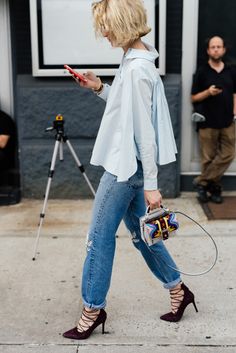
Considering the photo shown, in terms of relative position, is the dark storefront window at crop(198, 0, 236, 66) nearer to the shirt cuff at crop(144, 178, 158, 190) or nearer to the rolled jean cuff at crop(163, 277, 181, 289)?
the rolled jean cuff at crop(163, 277, 181, 289)

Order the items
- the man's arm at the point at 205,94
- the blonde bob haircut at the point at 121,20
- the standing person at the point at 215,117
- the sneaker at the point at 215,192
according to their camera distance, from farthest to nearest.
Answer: the sneaker at the point at 215,192 < the standing person at the point at 215,117 < the man's arm at the point at 205,94 < the blonde bob haircut at the point at 121,20

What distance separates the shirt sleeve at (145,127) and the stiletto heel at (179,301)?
847mm

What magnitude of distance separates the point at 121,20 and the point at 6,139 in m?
3.46

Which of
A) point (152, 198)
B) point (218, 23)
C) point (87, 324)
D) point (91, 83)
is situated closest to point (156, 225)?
point (152, 198)

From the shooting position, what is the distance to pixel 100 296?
12.4 feet

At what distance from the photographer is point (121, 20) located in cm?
344

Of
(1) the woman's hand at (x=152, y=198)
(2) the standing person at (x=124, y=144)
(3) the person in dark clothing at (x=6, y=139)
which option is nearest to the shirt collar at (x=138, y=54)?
(2) the standing person at (x=124, y=144)

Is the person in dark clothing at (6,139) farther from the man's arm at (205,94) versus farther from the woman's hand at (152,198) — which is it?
the woman's hand at (152,198)

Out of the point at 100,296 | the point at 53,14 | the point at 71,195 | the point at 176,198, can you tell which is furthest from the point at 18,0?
the point at 100,296

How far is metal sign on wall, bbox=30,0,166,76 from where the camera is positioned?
640cm

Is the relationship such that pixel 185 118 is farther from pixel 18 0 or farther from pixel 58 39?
pixel 18 0

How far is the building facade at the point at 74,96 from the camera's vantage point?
21.5 ft

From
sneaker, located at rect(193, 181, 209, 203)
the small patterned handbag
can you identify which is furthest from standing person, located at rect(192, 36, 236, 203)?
the small patterned handbag

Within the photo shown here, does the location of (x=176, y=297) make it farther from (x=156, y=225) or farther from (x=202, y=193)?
(x=202, y=193)
